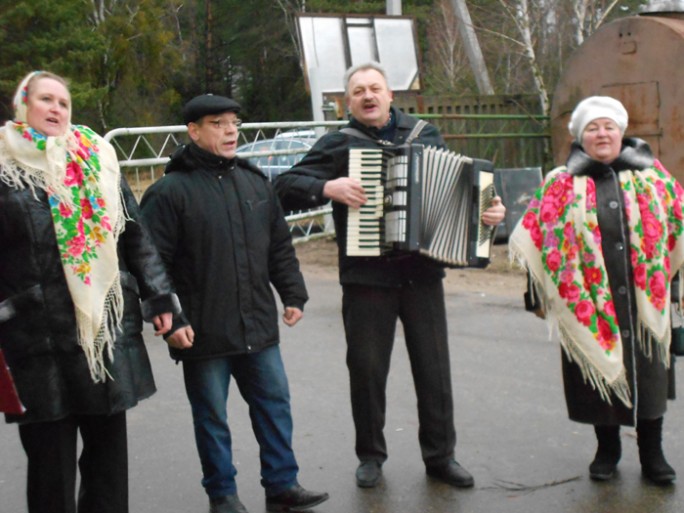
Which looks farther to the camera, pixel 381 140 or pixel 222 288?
pixel 381 140

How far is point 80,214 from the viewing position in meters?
3.81

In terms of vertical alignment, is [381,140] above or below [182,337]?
above

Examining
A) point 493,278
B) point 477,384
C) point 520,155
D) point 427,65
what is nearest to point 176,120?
point 427,65

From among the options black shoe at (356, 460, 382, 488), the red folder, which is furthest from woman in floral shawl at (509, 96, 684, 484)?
the red folder

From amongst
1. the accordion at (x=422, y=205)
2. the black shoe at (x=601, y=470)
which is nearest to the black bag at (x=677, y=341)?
the black shoe at (x=601, y=470)

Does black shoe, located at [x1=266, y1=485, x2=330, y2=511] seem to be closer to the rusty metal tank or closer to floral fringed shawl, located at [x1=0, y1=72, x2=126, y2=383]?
floral fringed shawl, located at [x1=0, y1=72, x2=126, y2=383]

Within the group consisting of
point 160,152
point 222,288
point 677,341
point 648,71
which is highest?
point 648,71

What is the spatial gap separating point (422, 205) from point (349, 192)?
0.31 meters

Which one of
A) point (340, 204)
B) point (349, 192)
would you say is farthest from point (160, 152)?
point (349, 192)

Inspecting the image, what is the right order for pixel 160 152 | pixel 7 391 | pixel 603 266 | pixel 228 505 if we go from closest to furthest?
pixel 7 391 → pixel 228 505 → pixel 603 266 → pixel 160 152

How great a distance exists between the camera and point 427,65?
38.5 metres

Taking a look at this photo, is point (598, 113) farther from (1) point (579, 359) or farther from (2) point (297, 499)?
(2) point (297, 499)

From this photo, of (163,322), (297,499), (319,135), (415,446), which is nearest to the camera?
(163,322)

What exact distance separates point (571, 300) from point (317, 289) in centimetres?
554
